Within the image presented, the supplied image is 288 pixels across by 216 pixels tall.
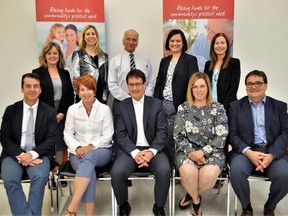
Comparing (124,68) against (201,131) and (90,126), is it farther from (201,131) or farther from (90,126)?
(201,131)

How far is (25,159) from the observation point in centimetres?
272

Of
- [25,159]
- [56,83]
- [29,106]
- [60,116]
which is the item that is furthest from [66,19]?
[25,159]

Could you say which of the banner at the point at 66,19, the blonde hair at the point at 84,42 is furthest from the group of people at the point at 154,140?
the banner at the point at 66,19

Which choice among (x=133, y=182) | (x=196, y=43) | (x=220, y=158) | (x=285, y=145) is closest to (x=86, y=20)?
(x=196, y=43)

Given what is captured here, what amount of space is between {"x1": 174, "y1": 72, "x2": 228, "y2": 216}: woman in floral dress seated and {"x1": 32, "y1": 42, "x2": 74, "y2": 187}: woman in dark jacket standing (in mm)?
1314

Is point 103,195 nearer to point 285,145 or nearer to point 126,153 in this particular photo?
point 126,153

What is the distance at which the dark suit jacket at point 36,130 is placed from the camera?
2852 mm

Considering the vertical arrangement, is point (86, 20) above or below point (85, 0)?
below

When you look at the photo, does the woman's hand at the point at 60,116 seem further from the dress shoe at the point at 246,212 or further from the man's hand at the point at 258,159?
the dress shoe at the point at 246,212

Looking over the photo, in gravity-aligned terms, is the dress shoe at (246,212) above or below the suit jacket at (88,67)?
below

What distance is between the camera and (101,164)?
2.88 m

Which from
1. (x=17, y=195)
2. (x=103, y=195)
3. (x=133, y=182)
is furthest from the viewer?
(x=133, y=182)

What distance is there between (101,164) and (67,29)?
198 cm

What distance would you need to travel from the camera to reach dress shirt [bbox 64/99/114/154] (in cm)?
302
